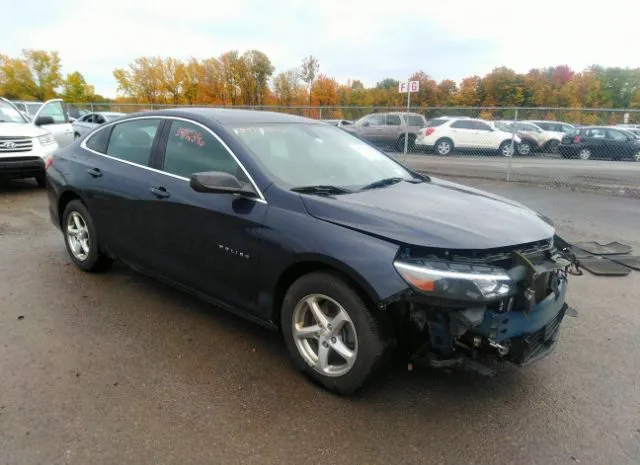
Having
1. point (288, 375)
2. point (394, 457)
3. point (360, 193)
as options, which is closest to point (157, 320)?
point (288, 375)

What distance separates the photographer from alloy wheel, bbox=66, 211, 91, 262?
4605 mm

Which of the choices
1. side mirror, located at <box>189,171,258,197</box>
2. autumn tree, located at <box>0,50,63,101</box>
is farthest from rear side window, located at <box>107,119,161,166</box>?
autumn tree, located at <box>0,50,63,101</box>

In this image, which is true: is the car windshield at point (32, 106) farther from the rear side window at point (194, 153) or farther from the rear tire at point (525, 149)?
the rear tire at point (525, 149)

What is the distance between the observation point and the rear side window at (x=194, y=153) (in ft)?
10.9

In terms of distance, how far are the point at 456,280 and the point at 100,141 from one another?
363 centimetres

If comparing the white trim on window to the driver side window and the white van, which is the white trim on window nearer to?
the white van

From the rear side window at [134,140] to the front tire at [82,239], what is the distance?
0.68 metres

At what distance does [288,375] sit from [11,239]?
4.63m

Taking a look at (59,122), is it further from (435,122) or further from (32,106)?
(435,122)

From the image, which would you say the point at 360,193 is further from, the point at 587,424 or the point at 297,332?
the point at 587,424

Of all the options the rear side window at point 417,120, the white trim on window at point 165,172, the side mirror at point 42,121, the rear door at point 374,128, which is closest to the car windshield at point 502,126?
the rear side window at point 417,120

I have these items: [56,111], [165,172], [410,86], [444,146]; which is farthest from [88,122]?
[165,172]

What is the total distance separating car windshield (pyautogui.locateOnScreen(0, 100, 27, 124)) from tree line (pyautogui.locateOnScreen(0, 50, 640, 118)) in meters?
38.3

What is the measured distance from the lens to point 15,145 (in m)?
8.44
